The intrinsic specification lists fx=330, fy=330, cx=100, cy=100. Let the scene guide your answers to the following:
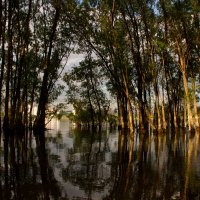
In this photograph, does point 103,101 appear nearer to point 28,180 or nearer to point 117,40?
point 117,40

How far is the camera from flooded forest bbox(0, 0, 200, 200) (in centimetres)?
977

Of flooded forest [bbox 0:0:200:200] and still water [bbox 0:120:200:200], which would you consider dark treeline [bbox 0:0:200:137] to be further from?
still water [bbox 0:120:200:200]

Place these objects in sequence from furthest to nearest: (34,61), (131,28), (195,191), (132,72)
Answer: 1. (132,72)
2. (34,61)
3. (131,28)
4. (195,191)

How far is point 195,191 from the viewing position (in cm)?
Result: 842

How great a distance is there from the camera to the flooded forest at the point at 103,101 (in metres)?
9.77

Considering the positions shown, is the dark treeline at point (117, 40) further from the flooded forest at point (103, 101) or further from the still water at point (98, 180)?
the still water at point (98, 180)

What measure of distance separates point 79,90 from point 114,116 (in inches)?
606

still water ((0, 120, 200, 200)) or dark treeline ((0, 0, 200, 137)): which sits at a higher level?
dark treeline ((0, 0, 200, 137))

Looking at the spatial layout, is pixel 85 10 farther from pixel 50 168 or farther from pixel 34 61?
pixel 50 168

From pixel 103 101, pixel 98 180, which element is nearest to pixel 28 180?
pixel 98 180

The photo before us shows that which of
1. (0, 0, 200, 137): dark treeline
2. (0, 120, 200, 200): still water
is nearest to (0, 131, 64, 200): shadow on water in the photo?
(0, 120, 200, 200): still water

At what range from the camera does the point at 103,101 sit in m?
72.9

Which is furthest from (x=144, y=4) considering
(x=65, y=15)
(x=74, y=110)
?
(x=74, y=110)

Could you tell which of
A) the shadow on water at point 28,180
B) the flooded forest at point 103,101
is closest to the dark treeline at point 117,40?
the flooded forest at point 103,101
